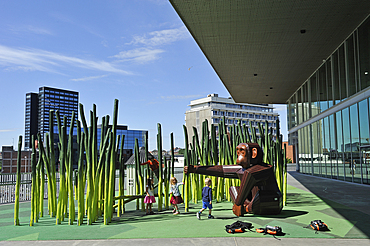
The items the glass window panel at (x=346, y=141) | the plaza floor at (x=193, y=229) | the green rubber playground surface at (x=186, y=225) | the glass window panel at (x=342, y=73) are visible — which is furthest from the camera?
the glass window panel at (x=342, y=73)

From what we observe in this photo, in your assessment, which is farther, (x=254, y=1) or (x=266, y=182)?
(x=254, y=1)

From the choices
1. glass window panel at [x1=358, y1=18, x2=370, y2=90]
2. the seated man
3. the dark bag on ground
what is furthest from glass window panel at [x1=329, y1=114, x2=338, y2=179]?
the dark bag on ground

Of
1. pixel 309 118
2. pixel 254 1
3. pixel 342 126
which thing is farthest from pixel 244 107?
pixel 254 1

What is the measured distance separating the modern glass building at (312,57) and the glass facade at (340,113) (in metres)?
0.05

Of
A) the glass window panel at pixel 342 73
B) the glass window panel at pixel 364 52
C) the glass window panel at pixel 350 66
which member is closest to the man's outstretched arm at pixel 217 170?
the glass window panel at pixel 364 52

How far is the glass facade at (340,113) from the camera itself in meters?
15.0

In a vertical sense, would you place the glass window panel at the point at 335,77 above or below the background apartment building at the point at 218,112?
below

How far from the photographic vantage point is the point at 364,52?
14.8 metres

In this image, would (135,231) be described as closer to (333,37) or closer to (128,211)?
(128,211)

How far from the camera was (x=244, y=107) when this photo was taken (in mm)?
107938

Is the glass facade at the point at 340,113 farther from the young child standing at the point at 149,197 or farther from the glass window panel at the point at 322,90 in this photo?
the young child standing at the point at 149,197

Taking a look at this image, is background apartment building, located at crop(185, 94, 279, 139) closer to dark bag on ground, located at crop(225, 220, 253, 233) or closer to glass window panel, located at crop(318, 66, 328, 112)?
glass window panel, located at crop(318, 66, 328, 112)

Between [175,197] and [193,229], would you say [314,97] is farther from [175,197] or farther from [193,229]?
[193,229]

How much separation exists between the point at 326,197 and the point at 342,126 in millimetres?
7302
